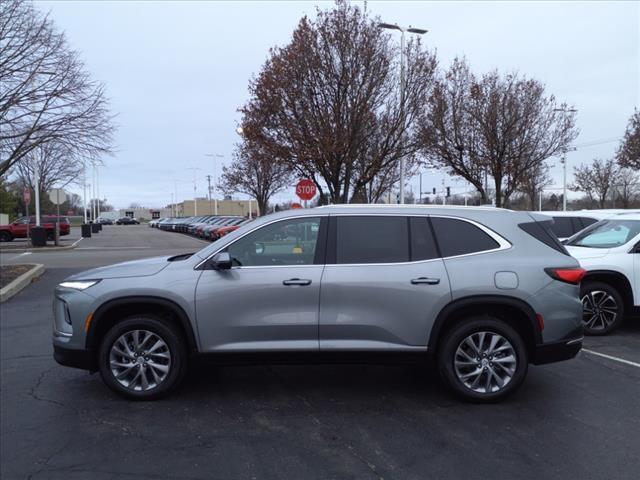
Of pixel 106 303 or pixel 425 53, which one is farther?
pixel 425 53

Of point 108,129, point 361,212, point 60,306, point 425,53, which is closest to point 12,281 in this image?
point 108,129

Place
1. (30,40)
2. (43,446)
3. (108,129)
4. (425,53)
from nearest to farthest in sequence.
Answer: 1. (43,446)
2. (30,40)
3. (108,129)
4. (425,53)

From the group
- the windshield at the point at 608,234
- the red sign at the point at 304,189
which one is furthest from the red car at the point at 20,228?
the windshield at the point at 608,234

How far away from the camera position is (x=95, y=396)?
5.11m

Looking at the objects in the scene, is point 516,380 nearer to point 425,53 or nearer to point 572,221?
point 572,221

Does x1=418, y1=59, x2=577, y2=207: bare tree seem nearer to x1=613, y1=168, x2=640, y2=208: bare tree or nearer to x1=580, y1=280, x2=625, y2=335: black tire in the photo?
x1=580, y1=280, x2=625, y2=335: black tire

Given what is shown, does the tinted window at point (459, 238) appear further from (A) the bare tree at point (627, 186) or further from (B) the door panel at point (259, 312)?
(A) the bare tree at point (627, 186)

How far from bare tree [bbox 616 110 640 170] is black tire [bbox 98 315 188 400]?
24.6 m

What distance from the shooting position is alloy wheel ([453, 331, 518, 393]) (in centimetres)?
491

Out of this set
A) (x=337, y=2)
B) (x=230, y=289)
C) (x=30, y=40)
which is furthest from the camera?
(x=337, y=2)

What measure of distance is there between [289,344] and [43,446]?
2.07 m

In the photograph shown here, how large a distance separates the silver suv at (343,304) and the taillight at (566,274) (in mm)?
15

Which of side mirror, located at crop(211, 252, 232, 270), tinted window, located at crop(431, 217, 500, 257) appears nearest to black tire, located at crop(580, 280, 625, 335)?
tinted window, located at crop(431, 217, 500, 257)

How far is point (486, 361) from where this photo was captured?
16.1 ft
